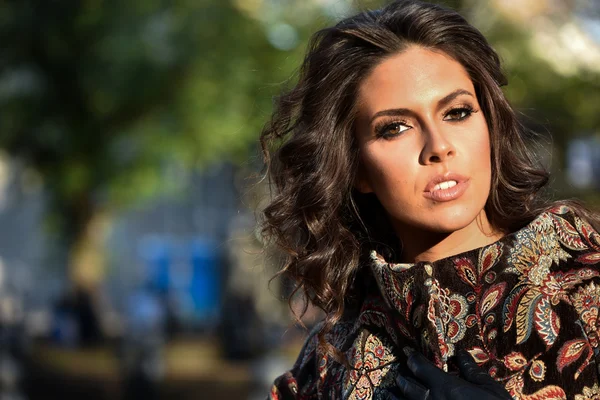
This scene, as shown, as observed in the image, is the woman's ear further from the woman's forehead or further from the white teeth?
the white teeth

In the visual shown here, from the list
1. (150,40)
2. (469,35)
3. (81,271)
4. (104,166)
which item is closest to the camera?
(469,35)

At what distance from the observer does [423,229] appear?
8.29 feet

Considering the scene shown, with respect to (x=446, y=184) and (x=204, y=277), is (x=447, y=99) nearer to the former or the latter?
(x=446, y=184)

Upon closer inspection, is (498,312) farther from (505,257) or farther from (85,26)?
(85,26)

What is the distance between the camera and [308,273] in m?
2.84

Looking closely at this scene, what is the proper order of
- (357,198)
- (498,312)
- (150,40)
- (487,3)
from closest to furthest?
1. (498,312)
2. (357,198)
3. (487,3)
4. (150,40)

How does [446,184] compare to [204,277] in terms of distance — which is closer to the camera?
[446,184]

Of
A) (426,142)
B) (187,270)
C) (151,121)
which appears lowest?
(426,142)

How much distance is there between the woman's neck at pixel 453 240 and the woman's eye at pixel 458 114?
0.80 feet

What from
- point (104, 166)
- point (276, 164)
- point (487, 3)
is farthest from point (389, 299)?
point (104, 166)

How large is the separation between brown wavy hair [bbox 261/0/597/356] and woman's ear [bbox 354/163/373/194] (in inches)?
0.5

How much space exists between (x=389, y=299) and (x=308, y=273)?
389 mm

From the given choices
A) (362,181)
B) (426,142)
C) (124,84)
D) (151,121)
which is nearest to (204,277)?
(151,121)

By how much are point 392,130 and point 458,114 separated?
0.17 m
